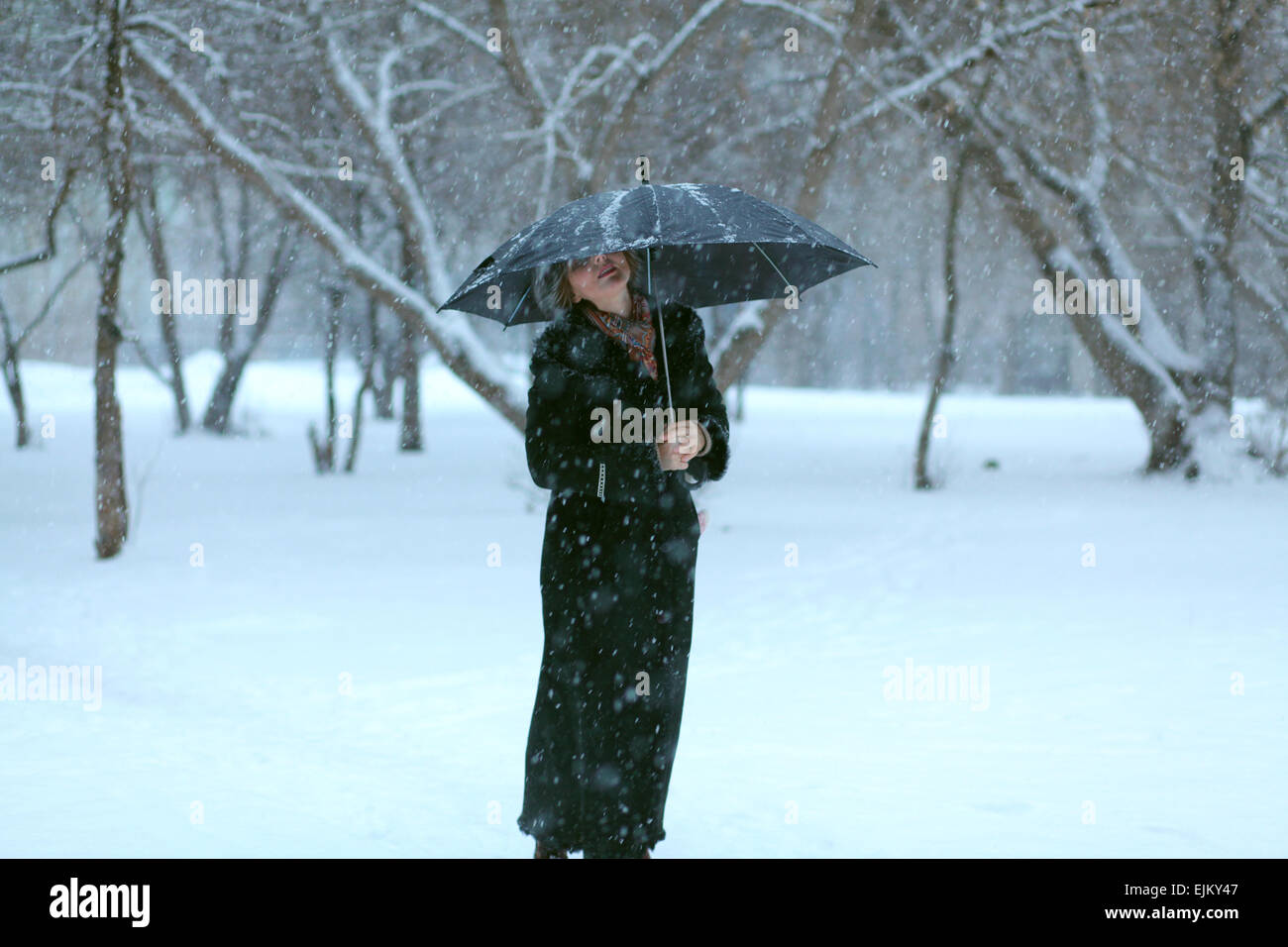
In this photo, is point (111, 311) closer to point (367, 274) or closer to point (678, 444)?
point (367, 274)

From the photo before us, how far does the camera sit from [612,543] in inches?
140

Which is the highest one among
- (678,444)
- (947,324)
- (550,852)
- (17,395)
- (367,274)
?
(367,274)

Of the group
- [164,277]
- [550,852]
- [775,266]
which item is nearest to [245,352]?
[164,277]

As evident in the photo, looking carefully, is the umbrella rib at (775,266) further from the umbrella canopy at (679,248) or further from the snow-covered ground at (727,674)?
the snow-covered ground at (727,674)

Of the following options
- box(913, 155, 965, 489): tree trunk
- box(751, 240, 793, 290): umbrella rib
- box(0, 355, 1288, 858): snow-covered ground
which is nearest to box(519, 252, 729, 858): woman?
box(751, 240, 793, 290): umbrella rib

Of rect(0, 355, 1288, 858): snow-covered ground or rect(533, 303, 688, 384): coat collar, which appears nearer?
rect(533, 303, 688, 384): coat collar

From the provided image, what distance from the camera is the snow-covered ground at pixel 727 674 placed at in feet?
14.8

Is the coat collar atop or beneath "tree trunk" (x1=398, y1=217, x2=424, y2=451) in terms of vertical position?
atop

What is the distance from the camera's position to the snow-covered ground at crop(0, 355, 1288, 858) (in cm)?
450

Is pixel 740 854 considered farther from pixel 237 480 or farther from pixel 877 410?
pixel 877 410

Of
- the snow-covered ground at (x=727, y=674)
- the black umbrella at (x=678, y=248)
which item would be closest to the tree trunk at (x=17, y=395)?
the snow-covered ground at (x=727, y=674)

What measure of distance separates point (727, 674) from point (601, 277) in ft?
12.5

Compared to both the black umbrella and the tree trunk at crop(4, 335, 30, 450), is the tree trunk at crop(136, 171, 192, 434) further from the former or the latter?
the black umbrella

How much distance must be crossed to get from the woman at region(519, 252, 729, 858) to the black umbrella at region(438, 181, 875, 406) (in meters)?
0.11
